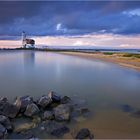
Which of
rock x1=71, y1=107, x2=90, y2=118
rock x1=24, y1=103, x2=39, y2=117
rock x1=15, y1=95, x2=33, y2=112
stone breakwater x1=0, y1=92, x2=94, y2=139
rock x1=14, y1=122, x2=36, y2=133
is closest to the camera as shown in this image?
stone breakwater x1=0, y1=92, x2=94, y2=139

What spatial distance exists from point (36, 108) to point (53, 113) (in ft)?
2.79

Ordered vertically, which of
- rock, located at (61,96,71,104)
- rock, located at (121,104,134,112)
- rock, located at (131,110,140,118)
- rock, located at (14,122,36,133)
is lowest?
rock, located at (14,122,36,133)

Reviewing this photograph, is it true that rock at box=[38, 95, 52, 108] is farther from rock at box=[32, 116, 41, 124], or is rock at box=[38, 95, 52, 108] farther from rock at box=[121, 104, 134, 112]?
rock at box=[121, 104, 134, 112]

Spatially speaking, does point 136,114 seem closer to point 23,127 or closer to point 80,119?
point 80,119

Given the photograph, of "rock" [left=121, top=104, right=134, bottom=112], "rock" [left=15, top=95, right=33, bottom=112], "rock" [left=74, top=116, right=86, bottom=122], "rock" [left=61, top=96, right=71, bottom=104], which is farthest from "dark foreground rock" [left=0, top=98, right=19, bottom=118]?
"rock" [left=121, top=104, right=134, bottom=112]

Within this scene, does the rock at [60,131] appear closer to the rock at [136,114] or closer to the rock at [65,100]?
the rock at [136,114]

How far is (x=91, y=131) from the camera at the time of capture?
8.49 meters

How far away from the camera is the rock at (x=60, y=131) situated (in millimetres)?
8133

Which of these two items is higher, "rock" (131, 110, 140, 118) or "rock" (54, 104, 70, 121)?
"rock" (54, 104, 70, 121)

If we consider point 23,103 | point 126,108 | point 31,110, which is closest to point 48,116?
point 31,110

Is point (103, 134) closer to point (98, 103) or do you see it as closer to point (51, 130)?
point (51, 130)

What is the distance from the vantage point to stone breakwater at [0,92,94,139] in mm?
8094

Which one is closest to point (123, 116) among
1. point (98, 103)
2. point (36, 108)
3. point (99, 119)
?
point (99, 119)

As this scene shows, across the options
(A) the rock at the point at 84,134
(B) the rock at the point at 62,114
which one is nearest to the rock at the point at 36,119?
(B) the rock at the point at 62,114
